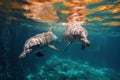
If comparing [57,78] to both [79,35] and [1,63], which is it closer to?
[1,63]

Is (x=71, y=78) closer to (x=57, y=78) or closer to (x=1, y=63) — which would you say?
(x=57, y=78)

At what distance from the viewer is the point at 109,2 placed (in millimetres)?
15781

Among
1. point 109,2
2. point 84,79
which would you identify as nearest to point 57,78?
point 84,79

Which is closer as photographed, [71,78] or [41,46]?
[41,46]

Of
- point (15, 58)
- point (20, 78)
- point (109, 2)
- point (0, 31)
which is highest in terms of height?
point (109, 2)

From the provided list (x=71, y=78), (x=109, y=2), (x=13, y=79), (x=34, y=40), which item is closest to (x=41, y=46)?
(x=34, y=40)

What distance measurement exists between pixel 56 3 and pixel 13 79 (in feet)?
34.9

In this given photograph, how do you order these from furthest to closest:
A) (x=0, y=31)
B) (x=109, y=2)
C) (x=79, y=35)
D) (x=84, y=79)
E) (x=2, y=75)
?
(x=0, y=31), (x=84, y=79), (x=2, y=75), (x=109, y=2), (x=79, y=35)

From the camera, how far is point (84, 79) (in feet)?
70.7

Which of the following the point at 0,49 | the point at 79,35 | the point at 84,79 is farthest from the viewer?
the point at 0,49

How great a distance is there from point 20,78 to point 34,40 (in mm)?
13346

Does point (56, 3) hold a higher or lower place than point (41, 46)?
higher

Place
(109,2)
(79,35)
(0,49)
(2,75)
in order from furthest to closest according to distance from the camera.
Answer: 1. (0,49)
2. (2,75)
3. (109,2)
4. (79,35)

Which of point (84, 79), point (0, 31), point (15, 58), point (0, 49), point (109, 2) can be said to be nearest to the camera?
point (109, 2)
